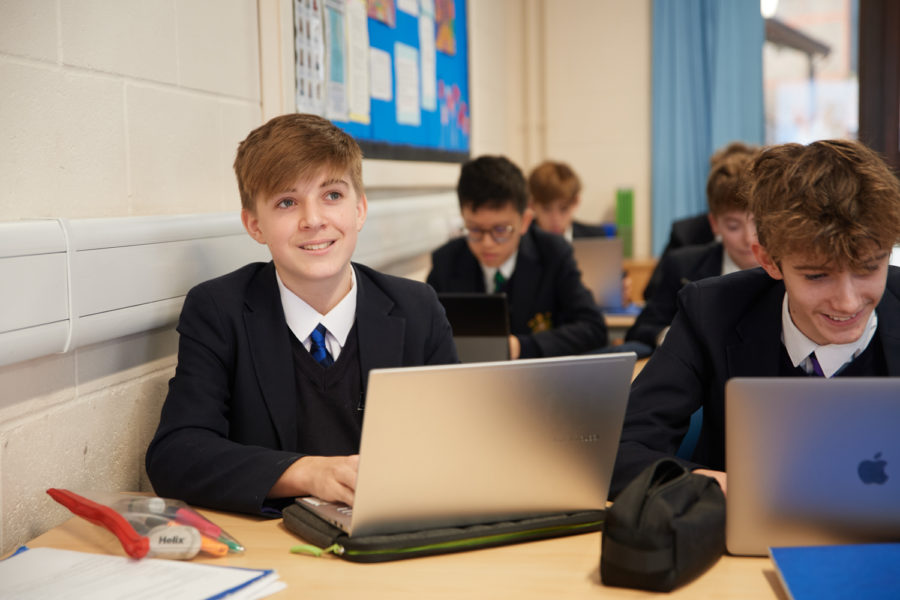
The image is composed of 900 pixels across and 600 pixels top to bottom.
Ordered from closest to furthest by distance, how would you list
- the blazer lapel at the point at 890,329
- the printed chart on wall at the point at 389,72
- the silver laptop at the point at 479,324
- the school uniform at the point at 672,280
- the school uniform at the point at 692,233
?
the blazer lapel at the point at 890,329
the silver laptop at the point at 479,324
the printed chart on wall at the point at 389,72
the school uniform at the point at 672,280
the school uniform at the point at 692,233

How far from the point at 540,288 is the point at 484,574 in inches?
81.4

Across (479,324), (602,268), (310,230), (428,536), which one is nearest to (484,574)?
(428,536)

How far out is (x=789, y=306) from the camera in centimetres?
149

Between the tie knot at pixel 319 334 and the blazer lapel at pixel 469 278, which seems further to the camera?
the blazer lapel at pixel 469 278

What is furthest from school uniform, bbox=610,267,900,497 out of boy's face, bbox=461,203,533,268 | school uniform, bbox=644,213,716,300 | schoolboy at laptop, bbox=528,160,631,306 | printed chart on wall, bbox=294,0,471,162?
schoolboy at laptop, bbox=528,160,631,306

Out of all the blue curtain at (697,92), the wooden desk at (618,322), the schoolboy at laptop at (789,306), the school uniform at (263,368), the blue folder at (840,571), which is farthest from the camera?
the blue curtain at (697,92)

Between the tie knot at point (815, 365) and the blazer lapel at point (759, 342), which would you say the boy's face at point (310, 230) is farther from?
the tie knot at point (815, 365)

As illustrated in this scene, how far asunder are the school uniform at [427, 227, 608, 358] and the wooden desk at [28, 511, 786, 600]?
1923mm

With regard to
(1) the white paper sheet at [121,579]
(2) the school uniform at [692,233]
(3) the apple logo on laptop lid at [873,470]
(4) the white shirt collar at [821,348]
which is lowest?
(1) the white paper sheet at [121,579]

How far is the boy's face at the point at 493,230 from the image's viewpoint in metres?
2.99

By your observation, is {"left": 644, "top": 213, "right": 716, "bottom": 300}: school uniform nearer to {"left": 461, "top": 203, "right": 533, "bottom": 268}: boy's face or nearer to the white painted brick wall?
{"left": 461, "top": 203, "right": 533, "bottom": 268}: boy's face

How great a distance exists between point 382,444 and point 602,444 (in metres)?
0.30

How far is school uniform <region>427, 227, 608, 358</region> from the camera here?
311 centimetres

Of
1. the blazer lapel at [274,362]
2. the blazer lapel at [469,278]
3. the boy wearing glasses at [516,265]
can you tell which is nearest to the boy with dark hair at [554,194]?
the boy wearing glasses at [516,265]
